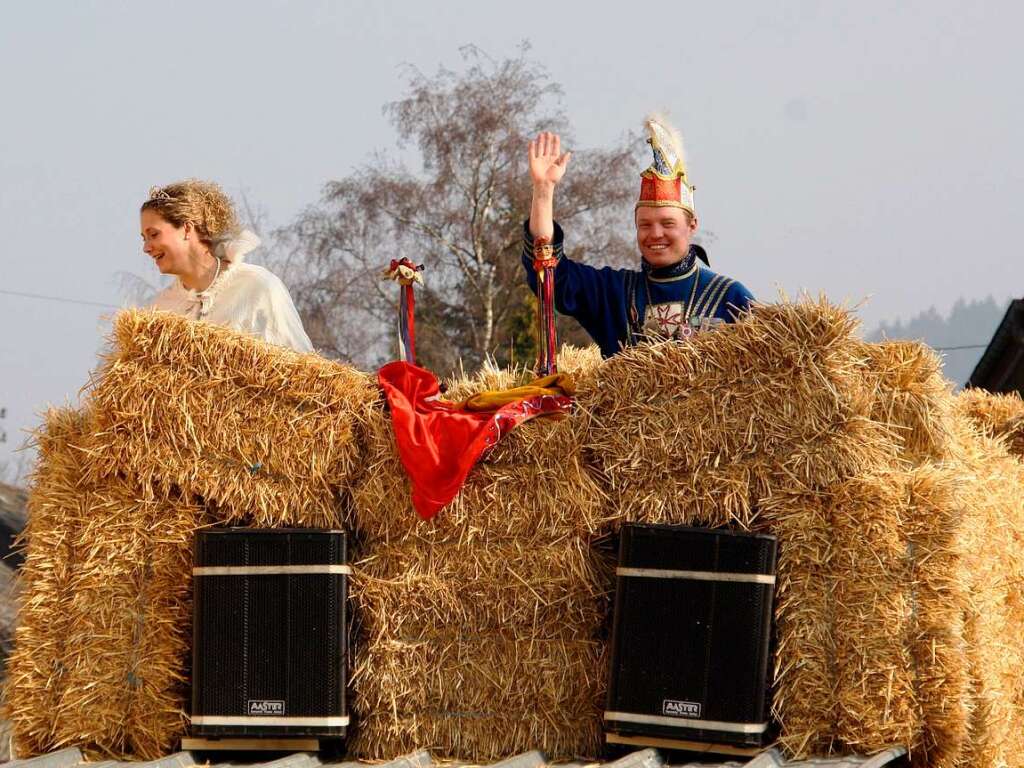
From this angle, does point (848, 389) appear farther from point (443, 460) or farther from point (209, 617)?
point (209, 617)

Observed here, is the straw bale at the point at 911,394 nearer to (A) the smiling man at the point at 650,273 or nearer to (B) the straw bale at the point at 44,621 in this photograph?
(A) the smiling man at the point at 650,273

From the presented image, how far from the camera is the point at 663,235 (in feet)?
17.5

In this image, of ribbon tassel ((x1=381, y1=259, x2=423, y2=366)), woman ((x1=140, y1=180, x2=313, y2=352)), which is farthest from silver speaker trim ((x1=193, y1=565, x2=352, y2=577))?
woman ((x1=140, y1=180, x2=313, y2=352))

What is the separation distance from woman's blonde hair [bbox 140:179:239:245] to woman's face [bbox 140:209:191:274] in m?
0.02

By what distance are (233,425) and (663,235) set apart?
1799 millimetres

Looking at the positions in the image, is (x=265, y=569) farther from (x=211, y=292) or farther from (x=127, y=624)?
(x=211, y=292)

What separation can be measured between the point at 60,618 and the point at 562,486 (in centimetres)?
178

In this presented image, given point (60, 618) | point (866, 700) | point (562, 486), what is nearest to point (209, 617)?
point (60, 618)

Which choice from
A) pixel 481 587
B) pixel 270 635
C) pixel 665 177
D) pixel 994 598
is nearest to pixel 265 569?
pixel 270 635

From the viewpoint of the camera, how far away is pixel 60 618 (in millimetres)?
4711

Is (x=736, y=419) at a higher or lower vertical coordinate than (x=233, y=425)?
higher

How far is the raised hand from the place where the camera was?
513 centimetres

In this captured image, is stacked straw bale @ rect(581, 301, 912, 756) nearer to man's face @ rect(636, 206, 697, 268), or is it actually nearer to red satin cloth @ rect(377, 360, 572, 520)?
red satin cloth @ rect(377, 360, 572, 520)

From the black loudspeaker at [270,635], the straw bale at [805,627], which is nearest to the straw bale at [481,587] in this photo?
the black loudspeaker at [270,635]
